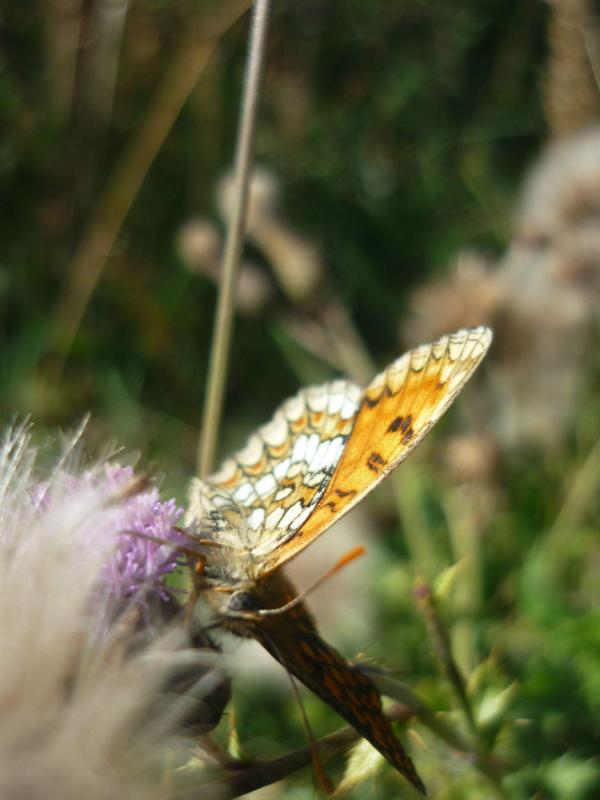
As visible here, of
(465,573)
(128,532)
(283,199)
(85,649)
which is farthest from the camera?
(283,199)

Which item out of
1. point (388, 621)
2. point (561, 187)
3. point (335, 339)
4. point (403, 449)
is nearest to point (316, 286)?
point (335, 339)

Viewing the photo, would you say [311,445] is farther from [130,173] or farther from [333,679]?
Result: [130,173]

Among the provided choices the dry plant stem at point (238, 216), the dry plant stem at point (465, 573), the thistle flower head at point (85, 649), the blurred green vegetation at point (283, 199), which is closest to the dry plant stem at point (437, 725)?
the thistle flower head at point (85, 649)

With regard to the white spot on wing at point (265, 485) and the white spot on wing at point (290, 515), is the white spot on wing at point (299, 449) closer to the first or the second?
the white spot on wing at point (265, 485)

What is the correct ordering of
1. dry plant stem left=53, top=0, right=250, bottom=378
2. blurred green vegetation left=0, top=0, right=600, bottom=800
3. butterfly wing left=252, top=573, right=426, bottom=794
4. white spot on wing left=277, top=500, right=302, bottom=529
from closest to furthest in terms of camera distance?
butterfly wing left=252, top=573, right=426, bottom=794 → white spot on wing left=277, top=500, right=302, bottom=529 → blurred green vegetation left=0, top=0, right=600, bottom=800 → dry plant stem left=53, top=0, right=250, bottom=378

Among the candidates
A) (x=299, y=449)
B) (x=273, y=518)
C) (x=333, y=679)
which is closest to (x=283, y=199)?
(x=299, y=449)

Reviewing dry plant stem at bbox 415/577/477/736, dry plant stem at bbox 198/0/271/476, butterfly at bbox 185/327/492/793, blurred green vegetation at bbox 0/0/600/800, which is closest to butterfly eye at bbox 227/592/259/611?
butterfly at bbox 185/327/492/793

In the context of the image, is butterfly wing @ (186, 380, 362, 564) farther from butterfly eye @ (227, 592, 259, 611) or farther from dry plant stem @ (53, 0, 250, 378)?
dry plant stem @ (53, 0, 250, 378)

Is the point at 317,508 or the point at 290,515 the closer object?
the point at 317,508
